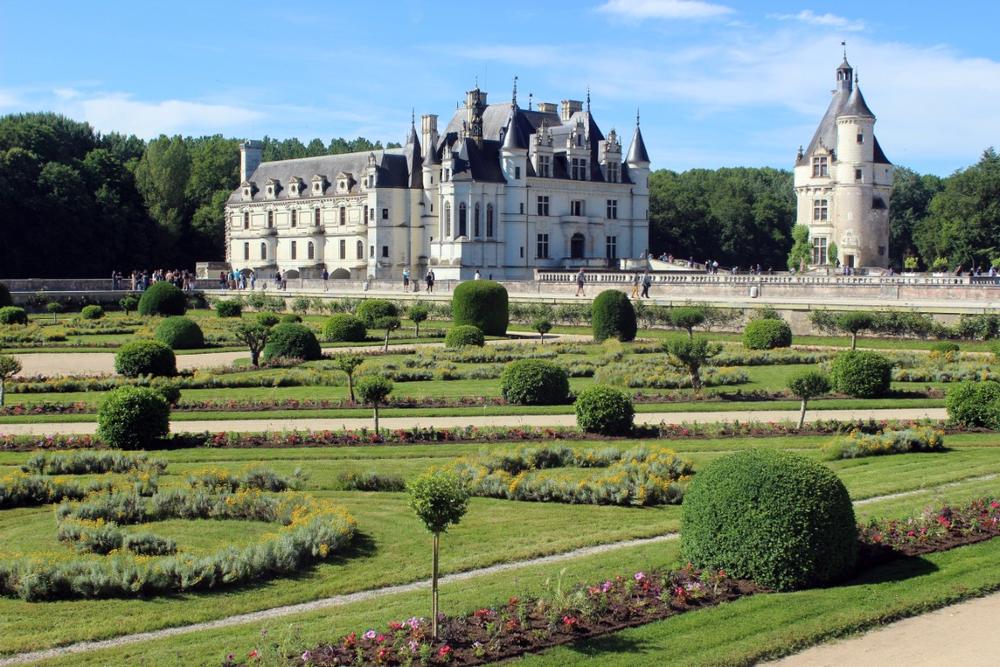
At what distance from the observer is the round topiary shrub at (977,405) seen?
19.6m

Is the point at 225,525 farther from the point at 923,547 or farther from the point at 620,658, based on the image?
the point at 923,547

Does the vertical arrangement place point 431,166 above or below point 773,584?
above

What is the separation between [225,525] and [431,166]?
205ft

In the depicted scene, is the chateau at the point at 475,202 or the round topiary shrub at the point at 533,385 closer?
the round topiary shrub at the point at 533,385

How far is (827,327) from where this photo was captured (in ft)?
131

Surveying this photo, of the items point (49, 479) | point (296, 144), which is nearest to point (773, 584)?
point (49, 479)

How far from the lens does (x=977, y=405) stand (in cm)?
1966

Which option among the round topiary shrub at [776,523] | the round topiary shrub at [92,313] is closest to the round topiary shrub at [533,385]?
the round topiary shrub at [776,523]

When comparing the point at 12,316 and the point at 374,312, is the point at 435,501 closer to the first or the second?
the point at 374,312

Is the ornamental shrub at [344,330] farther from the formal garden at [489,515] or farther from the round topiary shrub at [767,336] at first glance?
the round topiary shrub at [767,336]

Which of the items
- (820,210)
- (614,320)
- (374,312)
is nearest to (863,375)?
(614,320)

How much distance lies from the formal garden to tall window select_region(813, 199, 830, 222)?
4994 centimetres

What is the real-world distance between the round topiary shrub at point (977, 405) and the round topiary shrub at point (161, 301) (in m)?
35.7

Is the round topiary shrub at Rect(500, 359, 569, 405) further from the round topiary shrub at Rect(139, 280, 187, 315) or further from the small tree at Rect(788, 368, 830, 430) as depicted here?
the round topiary shrub at Rect(139, 280, 187, 315)
